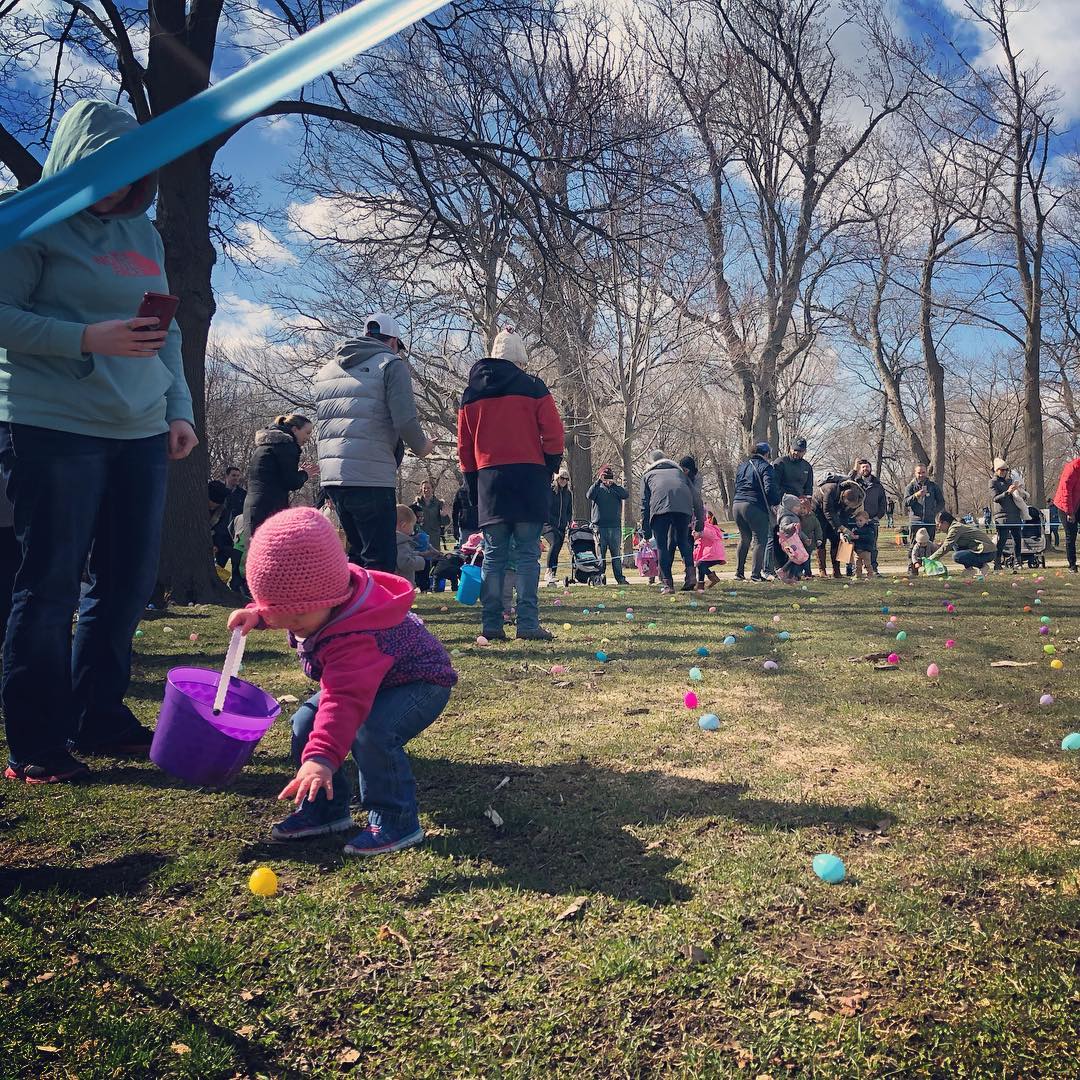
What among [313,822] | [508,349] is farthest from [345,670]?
[508,349]

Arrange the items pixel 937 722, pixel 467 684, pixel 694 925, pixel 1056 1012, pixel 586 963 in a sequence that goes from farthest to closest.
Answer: pixel 467 684
pixel 937 722
pixel 694 925
pixel 586 963
pixel 1056 1012

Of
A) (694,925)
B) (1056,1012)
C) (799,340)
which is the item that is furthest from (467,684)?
(799,340)

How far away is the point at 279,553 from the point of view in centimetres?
225

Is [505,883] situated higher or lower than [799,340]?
lower

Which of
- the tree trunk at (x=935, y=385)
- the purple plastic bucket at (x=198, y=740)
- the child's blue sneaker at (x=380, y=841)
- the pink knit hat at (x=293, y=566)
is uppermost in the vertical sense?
the tree trunk at (x=935, y=385)

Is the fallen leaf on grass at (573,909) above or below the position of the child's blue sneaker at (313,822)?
below

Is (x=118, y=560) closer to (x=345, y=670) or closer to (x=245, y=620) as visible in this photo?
(x=245, y=620)

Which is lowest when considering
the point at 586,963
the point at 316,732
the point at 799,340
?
the point at 586,963

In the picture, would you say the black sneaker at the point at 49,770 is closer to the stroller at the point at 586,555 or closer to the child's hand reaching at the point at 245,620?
the child's hand reaching at the point at 245,620

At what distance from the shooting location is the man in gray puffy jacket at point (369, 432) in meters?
5.14

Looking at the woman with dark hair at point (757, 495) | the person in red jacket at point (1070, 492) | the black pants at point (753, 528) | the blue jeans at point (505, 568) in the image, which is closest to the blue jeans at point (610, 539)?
the black pants at point (753, 528)

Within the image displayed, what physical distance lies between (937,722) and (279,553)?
9.69ft

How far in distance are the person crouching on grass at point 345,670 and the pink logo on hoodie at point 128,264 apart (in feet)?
4.48

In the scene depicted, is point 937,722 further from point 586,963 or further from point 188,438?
point 188,438
